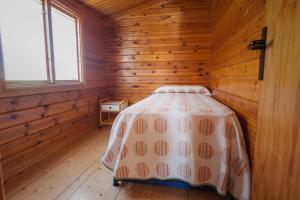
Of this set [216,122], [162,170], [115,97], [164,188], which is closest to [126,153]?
[162,170]

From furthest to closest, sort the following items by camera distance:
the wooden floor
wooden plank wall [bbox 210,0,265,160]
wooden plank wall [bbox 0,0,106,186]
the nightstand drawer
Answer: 1. the nightstand drawer
2. wooden plank wall [bbox 0,0,106,186]
3. the wooden floor
4. wooden plank wall [bbox 210,0,265,160]

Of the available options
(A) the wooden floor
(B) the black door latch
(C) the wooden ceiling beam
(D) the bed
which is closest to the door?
(B) the black door latch

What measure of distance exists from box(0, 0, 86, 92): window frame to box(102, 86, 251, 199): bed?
3.61 feet

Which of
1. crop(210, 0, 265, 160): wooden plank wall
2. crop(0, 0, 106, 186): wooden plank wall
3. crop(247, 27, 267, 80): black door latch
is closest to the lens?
crop(247, 27, 267, 80): black door latch

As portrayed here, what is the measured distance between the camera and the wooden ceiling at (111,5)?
9.17 feet

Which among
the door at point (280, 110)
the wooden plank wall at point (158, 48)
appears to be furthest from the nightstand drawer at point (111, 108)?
the door at point (280, 110)

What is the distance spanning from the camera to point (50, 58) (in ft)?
6.68

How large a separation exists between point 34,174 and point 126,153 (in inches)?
44.6

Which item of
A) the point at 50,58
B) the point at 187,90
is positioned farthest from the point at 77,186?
the point at 187,90

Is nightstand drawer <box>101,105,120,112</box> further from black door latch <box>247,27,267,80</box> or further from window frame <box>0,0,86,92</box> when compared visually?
black door latch <box>247,27,267,80</box>

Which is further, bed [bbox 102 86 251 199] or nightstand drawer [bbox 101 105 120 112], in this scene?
nightstand drawer [bbox 101 105 120 112]

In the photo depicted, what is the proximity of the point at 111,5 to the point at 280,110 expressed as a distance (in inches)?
128

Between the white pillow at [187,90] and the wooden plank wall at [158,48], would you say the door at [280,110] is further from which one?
the wooden plank wall at [158,48]

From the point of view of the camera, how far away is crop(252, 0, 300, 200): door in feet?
1.56
